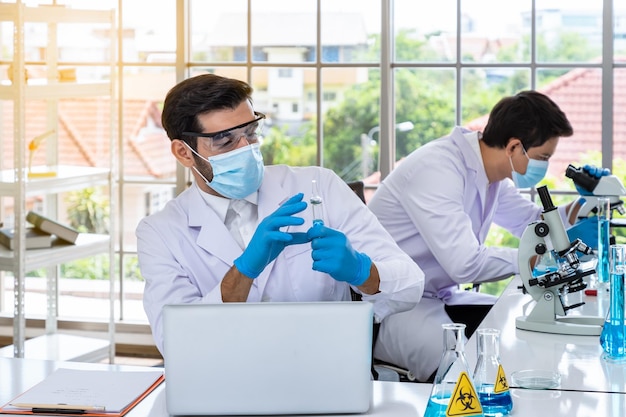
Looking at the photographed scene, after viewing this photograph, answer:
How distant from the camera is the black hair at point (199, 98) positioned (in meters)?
2.47

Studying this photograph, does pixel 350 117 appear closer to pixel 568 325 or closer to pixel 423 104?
pixel 423 104

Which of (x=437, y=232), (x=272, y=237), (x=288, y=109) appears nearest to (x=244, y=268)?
(x=272, y=237)

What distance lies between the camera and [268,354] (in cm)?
175

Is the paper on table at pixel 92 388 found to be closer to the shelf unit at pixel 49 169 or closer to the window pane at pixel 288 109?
the shelf unit at pixel 49 169

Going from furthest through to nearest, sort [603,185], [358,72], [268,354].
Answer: [358,72], [603,185], [268,354]

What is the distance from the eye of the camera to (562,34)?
4.25 m

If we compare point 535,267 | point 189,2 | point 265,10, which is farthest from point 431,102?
point 535,267

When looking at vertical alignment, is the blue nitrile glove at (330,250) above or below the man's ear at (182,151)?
below

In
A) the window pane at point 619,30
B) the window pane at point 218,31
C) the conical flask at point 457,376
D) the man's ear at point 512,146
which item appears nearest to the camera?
the conical flask at point 457,376

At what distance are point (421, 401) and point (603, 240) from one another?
1.25 metres

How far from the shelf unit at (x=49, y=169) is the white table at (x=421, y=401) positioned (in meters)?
1.77

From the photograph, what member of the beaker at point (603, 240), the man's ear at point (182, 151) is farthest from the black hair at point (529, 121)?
the man's ear at point (182, 151)

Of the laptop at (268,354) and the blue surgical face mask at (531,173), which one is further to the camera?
the blue surgical face mask at (531,173)

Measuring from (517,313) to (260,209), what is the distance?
0.79m
